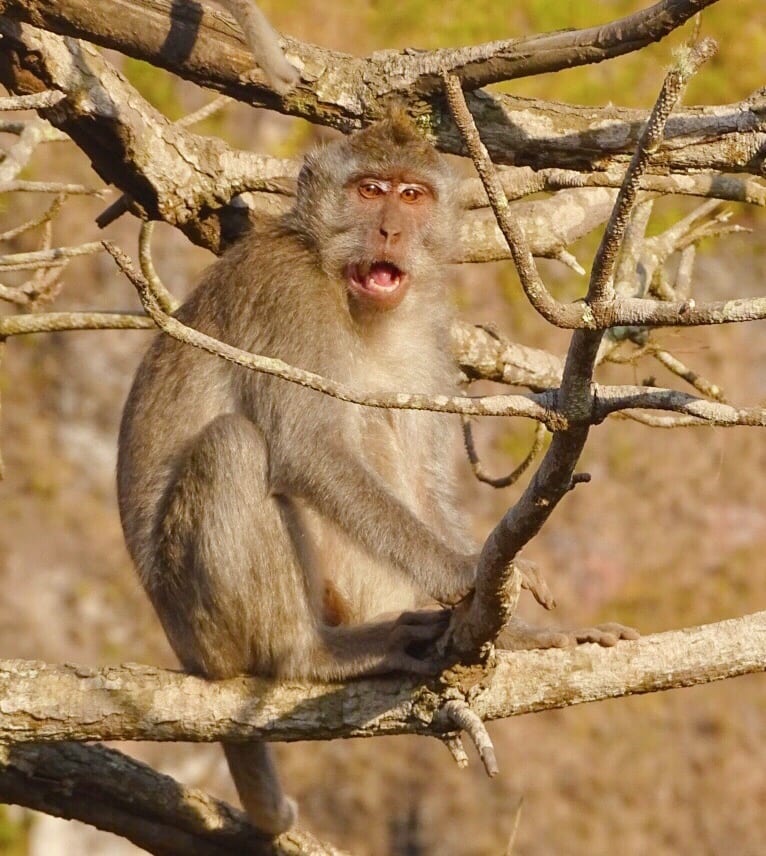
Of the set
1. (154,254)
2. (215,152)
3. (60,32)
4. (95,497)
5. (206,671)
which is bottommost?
(206,671)

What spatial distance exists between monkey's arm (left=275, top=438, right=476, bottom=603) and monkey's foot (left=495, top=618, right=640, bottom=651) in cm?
34

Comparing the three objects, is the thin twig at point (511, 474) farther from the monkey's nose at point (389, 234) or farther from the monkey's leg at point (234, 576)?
the monkey's leg at point (234, 576)

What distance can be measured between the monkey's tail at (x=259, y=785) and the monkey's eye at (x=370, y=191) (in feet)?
7.66

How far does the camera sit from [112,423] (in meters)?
12.7

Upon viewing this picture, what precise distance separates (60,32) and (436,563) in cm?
224

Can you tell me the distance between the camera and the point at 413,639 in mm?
4871

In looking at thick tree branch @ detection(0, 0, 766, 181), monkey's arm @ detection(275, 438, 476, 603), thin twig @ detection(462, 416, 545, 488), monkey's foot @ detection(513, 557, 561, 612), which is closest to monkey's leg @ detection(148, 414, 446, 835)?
monkey's arm @ detection(275, 438, 476, 603)

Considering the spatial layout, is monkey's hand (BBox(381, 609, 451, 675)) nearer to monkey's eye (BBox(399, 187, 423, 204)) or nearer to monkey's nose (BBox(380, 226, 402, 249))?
monkey's nose (BBox(380, 226, 402, 249))

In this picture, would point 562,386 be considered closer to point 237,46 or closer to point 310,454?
point 237,46

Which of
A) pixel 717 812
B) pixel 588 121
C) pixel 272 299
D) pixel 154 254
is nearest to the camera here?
pixel 588 121

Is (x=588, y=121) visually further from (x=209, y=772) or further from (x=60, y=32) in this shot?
(x=209, y=772)

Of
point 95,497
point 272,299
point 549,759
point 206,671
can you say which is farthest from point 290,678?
point 95,497

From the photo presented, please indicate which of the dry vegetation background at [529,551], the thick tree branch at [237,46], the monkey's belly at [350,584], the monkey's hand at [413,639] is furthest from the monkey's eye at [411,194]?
the dry vegetation background at [529,551]

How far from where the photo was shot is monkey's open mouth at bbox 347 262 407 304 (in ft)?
18.8
